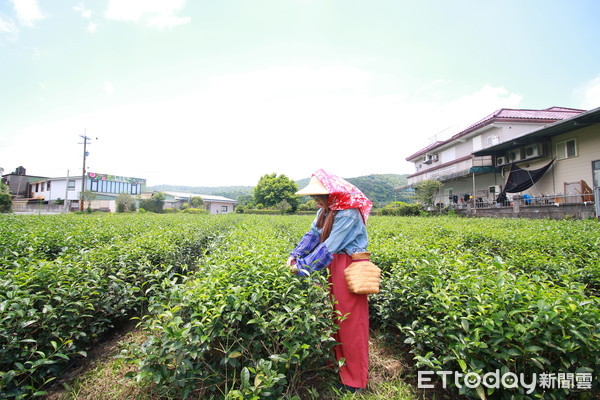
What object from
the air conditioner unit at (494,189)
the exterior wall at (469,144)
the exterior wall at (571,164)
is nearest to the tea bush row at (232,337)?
the exterior wall at (571,164)

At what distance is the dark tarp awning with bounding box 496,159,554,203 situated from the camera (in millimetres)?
15909

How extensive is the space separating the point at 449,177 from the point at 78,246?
2629cm

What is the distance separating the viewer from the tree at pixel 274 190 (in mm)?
→ 47875

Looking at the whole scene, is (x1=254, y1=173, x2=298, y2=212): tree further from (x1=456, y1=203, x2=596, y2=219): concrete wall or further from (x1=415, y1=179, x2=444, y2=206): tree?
(x1=456, y1=203, x2=596, y2=219): concrete wall

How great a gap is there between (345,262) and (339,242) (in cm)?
22

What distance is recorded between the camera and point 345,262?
228 cm

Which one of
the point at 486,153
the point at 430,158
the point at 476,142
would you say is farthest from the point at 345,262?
the point at 430,158

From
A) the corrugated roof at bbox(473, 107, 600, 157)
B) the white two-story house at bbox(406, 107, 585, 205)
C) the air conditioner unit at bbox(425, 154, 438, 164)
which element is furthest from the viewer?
the air conditioner unit at bbox(425, 154, 438, 164)

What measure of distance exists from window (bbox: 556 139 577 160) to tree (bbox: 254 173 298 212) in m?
34.5

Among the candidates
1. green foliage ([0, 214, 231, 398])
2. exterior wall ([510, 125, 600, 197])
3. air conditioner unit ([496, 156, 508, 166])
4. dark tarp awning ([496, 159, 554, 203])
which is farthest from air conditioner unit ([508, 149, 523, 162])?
green foliage ([0, 214, 231, 398])

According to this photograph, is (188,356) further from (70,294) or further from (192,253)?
(192,253)

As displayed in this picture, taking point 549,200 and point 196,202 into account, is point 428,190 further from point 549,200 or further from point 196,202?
point 196,202

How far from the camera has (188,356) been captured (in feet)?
5.43

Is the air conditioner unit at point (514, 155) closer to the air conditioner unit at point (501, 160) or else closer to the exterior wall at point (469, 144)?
the air conditioner unit at point (501, 160)
